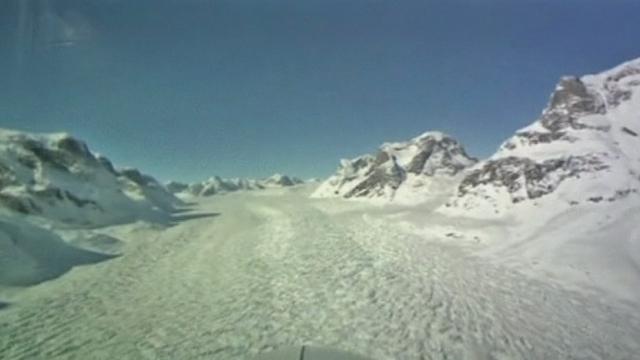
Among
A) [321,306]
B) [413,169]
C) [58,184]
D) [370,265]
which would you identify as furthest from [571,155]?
[58,184]

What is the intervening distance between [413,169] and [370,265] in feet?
140

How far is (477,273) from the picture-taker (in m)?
21.7

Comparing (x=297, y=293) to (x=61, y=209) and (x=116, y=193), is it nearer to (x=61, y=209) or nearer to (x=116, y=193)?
(x=61, y=209)

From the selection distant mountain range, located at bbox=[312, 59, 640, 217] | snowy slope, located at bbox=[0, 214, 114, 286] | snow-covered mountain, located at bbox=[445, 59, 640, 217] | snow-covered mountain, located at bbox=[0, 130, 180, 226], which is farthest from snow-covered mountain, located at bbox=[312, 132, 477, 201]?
snowy slope, located at bbox=[0, 214, 114, 286]

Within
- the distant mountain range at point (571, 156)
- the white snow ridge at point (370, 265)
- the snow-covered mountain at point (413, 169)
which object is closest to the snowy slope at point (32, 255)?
the white snow ridge at point (370, 265)

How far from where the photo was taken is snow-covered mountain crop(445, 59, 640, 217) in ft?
108

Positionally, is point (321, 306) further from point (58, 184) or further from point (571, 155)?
point (58, 184)

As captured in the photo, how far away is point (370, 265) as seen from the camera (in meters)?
22.4

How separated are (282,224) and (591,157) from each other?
66.9 ft

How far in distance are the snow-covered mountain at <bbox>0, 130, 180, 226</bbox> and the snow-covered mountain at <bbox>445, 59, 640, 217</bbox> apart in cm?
2605

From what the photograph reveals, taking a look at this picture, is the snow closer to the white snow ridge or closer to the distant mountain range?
the white snow ridge

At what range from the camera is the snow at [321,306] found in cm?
1307

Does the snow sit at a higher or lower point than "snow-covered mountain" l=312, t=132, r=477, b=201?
lower

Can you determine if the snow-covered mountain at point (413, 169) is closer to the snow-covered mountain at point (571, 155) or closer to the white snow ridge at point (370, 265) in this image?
the white snow ridge at point (370, 265)
